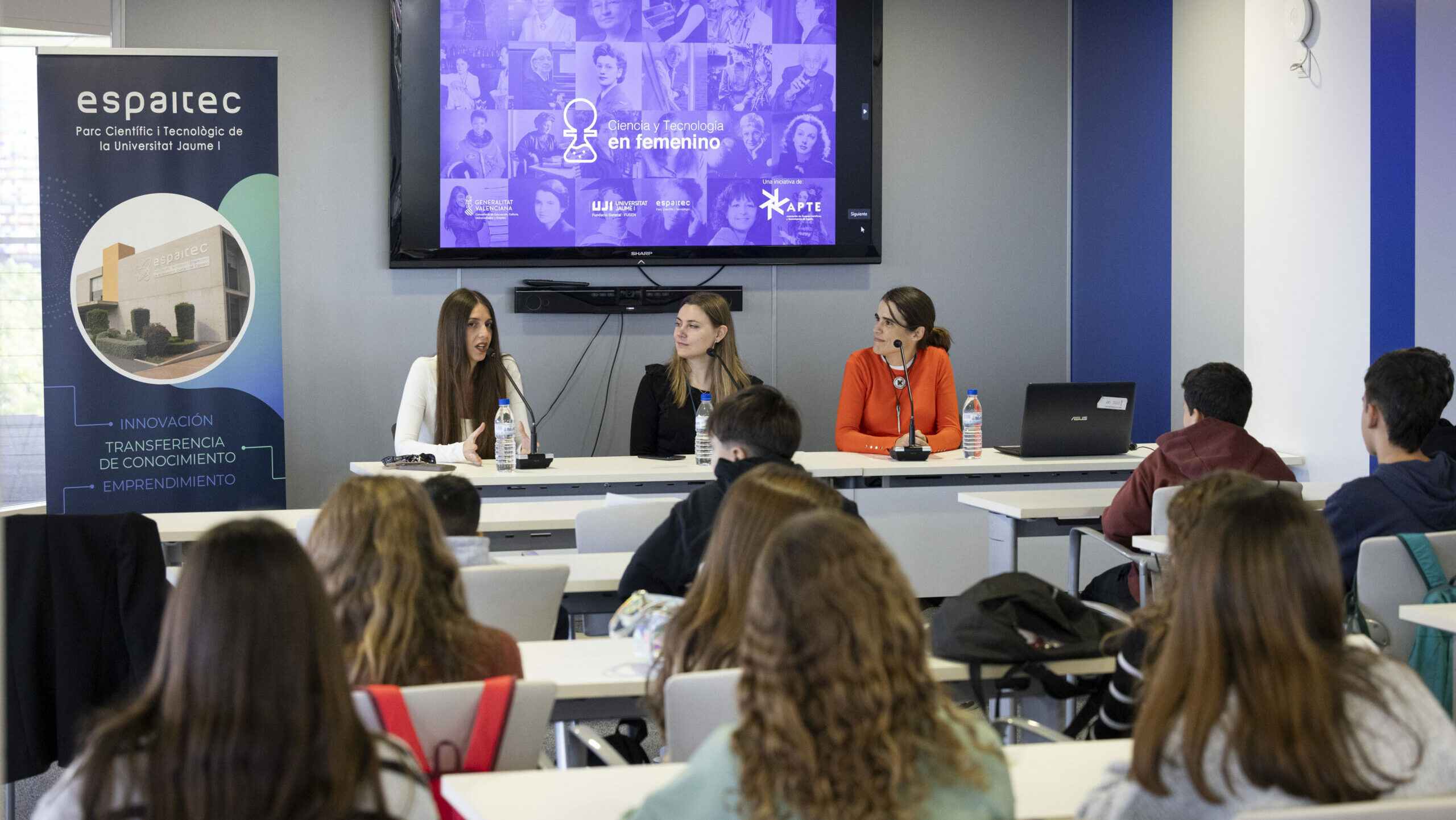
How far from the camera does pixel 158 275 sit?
15.7 ft

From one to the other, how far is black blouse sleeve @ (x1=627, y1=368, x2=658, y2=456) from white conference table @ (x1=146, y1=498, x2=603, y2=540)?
1.01m

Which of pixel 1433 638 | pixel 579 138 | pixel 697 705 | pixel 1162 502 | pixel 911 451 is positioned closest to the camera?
pixel 697 705

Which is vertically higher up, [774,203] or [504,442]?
[774,203]

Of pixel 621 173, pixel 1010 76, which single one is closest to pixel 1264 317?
pixel 1010 76

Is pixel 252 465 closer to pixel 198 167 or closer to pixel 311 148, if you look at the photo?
pixel 198 167

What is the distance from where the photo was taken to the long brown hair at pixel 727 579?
1.71 meters

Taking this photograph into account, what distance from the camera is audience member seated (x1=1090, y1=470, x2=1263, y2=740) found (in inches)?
73.9

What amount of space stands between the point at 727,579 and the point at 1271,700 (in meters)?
0.76

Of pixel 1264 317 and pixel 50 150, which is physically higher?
pixel 50 150

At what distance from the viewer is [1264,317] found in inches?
194

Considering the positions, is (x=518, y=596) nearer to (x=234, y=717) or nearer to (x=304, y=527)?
(x=304, y=527)

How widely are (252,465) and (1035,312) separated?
4114 millimetres

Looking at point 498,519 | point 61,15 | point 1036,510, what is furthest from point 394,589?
point 61,15

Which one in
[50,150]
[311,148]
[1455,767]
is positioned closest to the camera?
[1455,767]
